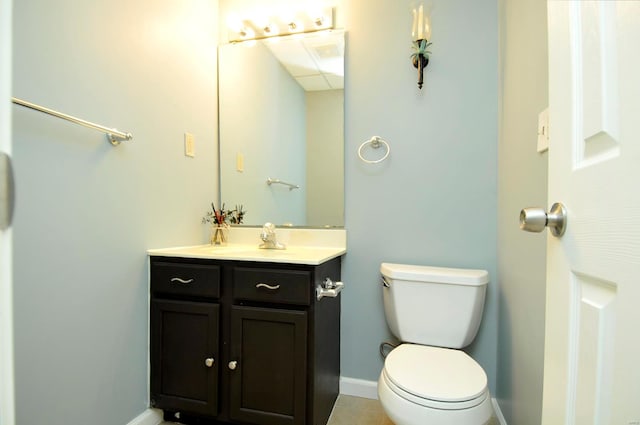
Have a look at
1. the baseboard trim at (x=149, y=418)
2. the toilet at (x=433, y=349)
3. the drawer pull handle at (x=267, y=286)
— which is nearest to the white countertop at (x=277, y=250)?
the drawer pull handle at (x=267, y=286)

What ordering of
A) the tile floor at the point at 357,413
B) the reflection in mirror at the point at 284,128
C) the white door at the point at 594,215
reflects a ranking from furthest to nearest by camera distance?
the reflection in mirror at the point at 284,128, the tile floor at the point at 357,413, the white door at the point at 594,215

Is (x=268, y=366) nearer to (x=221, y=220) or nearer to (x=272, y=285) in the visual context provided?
(x=272, y=285)

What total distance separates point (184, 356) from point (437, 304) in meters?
1.20

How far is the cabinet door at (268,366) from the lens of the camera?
4.02 ft

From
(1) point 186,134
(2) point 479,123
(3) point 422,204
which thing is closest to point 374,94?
(2) point 479,123

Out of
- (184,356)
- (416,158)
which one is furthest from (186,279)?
(416,158)

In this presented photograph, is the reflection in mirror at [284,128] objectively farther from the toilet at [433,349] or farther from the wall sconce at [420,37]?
the toilet at [433,349]

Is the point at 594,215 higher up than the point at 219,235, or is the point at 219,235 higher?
the point at 594,215

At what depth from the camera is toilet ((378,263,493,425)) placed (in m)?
0.94

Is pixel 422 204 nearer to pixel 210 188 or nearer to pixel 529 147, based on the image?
pixel 529 147

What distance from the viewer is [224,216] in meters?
1.85

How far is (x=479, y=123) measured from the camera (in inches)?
60.4

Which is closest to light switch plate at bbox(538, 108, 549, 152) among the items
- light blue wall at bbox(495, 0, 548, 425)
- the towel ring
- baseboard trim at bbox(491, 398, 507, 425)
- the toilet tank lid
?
light blue wall at bbox(495, 0, 548, 425)

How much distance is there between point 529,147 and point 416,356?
36.5 inches
